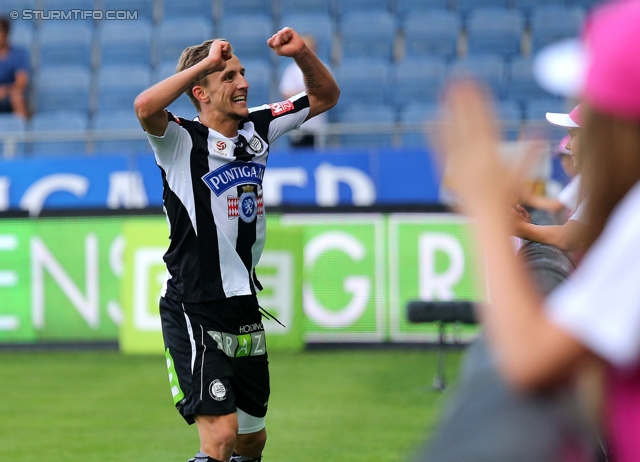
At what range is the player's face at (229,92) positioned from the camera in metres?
4.66

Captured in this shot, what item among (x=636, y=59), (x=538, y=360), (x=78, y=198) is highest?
(x=636, y=59)

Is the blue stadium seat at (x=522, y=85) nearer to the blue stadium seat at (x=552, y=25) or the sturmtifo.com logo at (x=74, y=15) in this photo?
the blue stadium seat at (x=552, y=25)

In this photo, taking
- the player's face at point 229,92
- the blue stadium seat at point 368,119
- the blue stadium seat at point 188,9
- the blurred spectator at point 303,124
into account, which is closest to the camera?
the player's face at point 229,92

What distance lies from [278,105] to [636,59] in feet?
12.3

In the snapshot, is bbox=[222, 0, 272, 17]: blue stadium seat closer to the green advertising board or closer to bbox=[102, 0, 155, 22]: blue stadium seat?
bbox=[102, 0, 155, 22]: blue stadium seat

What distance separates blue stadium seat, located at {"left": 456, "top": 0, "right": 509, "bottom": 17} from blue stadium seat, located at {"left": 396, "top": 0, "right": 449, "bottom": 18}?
0.77 ft

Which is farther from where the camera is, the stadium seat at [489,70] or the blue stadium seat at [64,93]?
the blue stadium seat at [64,93]

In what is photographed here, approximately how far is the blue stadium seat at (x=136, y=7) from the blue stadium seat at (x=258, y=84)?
2637 mm

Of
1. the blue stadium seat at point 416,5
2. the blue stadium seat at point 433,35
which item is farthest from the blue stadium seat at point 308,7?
the blue stadium seat at point 433,35

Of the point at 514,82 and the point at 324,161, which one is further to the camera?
the point at 514,82

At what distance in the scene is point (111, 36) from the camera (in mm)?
15102

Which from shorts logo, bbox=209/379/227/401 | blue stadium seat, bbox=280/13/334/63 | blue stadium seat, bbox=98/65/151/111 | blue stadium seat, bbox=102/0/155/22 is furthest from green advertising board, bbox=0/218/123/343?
shorts logo, bbox=209/379/227/401

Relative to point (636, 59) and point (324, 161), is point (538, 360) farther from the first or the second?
point (324, 161)

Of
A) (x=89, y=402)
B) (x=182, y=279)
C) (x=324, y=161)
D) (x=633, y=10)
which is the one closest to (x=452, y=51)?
(x=324, y=161)
